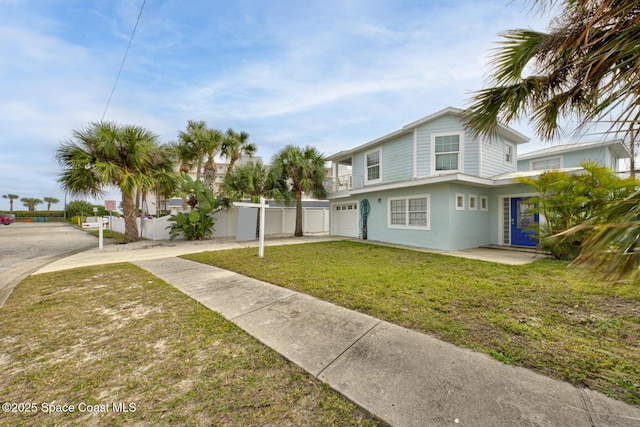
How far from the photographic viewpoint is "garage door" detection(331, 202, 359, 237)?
14609 mm

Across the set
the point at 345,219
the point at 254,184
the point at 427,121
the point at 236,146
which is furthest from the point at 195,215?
the point at 427,121

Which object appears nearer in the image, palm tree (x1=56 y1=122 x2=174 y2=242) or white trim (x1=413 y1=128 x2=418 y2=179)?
palm tree (x1=56 y1=122 x2=174 y2=242)

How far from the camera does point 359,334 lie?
2.89 m

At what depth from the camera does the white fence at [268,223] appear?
13898mm

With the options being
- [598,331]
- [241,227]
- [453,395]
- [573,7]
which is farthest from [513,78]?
[241,227]

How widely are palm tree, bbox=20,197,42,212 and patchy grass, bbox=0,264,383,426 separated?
86.7 metres

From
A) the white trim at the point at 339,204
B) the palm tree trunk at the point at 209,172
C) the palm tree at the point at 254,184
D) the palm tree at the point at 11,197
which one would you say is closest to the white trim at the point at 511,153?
the white trim at the point at 339,204

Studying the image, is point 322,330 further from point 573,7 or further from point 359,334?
point 573,7

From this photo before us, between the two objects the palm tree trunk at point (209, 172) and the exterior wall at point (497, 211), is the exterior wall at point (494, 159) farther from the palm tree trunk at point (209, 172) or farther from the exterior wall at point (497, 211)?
the palm tree trunk at point (209, 172)

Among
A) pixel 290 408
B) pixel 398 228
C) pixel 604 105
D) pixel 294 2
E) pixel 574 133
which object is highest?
pixel 294 2

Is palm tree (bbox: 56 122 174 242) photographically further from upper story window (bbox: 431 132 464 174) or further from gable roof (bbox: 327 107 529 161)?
upper story window (bbox: 431 132 464 174)

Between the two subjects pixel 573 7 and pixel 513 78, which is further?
pixel 513 78

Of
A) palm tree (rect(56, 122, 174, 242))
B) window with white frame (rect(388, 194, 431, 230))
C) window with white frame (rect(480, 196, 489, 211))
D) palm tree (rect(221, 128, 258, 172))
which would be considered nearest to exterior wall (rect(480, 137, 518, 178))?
window with white frame (rect(480, 196, 489, 211))

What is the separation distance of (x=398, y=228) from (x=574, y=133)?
917cm
